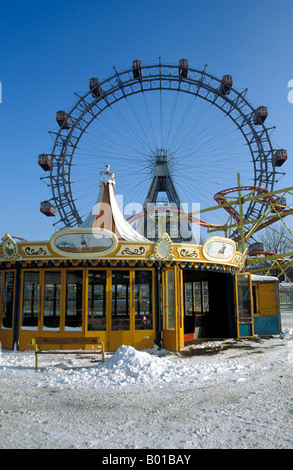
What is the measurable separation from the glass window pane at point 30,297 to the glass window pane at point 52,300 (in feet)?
1.02

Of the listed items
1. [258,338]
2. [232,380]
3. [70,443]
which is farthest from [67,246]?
[258,338]

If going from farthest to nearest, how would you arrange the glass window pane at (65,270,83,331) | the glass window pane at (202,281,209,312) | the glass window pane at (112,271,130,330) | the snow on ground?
the glass window pane at (202,281,209,312) → the glass window pane at (112,271,130,330) → the glass window pane at (65,270,83,331) → the snow on ground

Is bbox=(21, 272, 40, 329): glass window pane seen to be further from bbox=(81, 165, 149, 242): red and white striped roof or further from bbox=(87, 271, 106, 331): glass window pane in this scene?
bbox=(81, 165, 149, 242): red and white striped roof

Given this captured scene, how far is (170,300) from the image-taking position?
9.59 meters

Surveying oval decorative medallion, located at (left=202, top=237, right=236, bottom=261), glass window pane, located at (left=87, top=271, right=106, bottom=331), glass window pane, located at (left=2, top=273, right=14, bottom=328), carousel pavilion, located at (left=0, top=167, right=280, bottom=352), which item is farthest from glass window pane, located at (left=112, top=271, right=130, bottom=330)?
glass window pane, located at (left=2, top=273, right=14, bottom=328)

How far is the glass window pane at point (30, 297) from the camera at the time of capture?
9.70m

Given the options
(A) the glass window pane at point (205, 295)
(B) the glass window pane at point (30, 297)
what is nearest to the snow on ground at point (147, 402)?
(B) the glass window pane at point (30, 297)

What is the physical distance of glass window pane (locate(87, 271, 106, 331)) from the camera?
9.40m

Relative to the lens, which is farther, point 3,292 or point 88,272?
point 3,292

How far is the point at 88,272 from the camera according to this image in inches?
379

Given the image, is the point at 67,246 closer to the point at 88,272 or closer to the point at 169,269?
the point at 88,272

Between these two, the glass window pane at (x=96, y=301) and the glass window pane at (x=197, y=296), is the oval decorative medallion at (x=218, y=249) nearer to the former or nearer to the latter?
the glass window pane at (x=197, y=296)

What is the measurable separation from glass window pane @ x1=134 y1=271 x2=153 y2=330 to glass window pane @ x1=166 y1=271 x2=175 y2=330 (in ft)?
1.54

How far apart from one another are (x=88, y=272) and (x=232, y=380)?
4.80 metres
